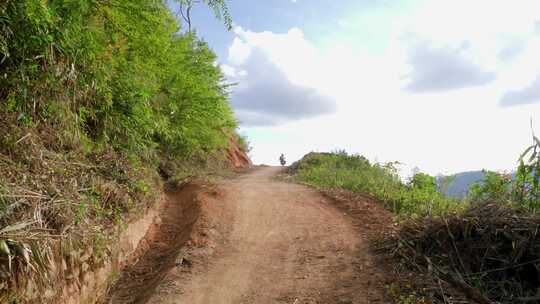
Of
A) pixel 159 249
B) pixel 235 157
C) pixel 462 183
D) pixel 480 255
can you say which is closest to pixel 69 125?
pixel 159 249

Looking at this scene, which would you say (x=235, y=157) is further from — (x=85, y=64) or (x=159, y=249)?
(x=85, y=64)

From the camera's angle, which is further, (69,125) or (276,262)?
(69,125)

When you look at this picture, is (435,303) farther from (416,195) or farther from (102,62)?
(102,62)

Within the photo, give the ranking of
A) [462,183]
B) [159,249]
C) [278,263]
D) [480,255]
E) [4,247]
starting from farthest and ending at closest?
[462,183] < [159,249] < [278,263] < [480,255] < [4,247]

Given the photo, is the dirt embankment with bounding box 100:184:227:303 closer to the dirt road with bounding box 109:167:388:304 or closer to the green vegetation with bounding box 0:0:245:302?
the dirt road with bounding box 109:167:388:304

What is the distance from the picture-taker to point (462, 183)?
7039 mm

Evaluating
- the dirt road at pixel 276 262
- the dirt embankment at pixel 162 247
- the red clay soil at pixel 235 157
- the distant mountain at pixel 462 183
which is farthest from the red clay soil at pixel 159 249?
the red clay soil at pixel 235 157

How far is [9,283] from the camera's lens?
2.93m

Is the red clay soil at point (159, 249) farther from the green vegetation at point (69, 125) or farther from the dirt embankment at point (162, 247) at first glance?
the green vegetation at point (69, 125)

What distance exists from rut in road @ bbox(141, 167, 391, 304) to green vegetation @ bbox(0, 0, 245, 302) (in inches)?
54.9

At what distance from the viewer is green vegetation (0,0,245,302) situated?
11.1 feet

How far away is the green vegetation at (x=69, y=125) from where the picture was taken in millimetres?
3371

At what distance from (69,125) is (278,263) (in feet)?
12.9

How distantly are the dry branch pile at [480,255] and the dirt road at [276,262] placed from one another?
2.22 feet
